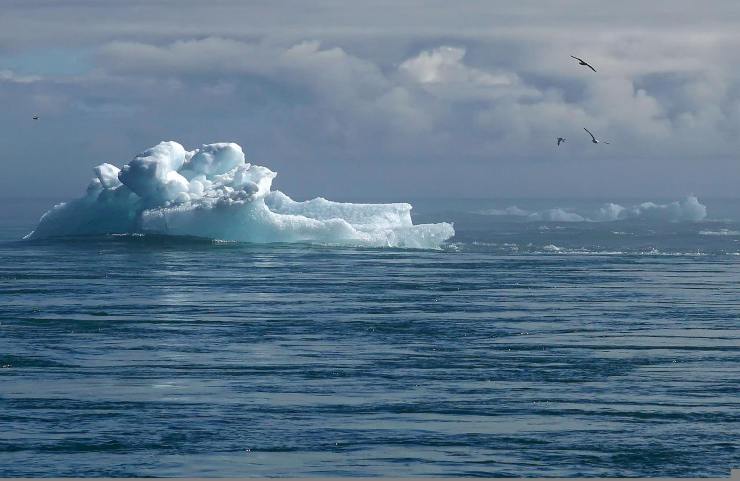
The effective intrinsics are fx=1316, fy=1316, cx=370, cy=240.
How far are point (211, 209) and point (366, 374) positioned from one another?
36516 millimetres

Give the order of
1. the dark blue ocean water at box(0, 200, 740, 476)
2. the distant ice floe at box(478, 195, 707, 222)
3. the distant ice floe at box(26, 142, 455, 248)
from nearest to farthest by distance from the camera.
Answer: the dark blue ocean water at box(0, 200, 740, 476) < the distant ice floe at box(26, 142, 455, 248) < the distant ice floe at box(478, 195, 707, 222)

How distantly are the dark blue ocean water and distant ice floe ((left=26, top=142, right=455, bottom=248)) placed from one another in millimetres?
11595

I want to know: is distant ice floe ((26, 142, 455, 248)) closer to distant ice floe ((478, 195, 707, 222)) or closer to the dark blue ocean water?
the dark blue ocean water

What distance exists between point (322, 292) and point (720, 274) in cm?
1846

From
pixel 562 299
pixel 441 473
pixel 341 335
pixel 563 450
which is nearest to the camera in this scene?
pixel 441 473

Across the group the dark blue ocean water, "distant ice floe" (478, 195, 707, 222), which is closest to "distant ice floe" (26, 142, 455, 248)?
the dark blue ocean water

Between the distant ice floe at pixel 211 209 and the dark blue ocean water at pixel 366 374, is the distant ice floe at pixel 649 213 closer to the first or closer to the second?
the distant ice floe at pixel 211 209

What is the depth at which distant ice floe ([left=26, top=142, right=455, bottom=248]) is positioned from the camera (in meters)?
60.3

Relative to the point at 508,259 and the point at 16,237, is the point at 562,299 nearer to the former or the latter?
the point at 508,259

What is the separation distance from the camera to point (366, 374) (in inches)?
977

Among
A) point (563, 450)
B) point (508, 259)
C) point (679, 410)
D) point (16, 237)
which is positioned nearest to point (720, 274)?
point (508, 259)

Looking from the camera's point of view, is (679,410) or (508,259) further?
(508,259)

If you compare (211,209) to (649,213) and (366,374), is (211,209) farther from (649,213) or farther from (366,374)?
(649,213)

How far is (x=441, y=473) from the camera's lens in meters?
17.4
